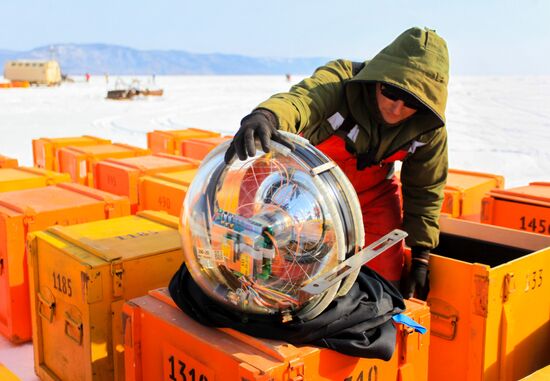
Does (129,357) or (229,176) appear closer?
(229,176)

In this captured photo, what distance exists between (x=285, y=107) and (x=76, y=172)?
5268 millimetres

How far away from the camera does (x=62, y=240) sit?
11.0ft

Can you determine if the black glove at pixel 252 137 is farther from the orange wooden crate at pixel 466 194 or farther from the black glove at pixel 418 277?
the orange wooden crate at pixel 466 194

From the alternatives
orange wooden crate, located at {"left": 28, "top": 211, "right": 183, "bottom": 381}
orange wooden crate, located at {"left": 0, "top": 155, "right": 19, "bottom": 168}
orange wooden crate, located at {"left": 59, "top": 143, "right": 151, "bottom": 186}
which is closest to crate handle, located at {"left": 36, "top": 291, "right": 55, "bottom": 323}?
orange wooden crate, located at {"left": 28, "top": 211, "right": 183, "bottom": 381}

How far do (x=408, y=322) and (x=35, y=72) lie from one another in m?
62.6

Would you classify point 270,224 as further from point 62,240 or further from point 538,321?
point 538,321

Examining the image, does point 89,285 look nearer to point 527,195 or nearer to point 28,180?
point 28,180

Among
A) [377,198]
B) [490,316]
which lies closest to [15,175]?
[377,198]

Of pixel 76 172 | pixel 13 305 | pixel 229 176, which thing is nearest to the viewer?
pixel 229 176

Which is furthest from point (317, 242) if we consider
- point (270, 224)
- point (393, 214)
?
point (393, 214)

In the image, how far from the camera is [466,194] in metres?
4.98

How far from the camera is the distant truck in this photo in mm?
57747

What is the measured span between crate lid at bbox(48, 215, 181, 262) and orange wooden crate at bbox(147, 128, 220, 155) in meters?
5.08

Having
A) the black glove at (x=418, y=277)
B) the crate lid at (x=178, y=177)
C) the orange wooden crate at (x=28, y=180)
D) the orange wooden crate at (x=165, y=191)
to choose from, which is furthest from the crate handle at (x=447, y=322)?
the orange wooden crate at (x=28, y=180)
